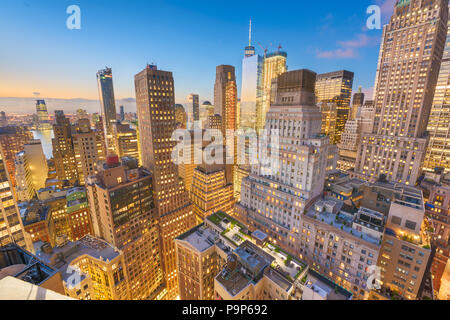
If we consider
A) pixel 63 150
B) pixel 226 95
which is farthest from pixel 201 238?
pixel 226 95

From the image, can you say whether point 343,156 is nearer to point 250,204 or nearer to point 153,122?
point 250,204

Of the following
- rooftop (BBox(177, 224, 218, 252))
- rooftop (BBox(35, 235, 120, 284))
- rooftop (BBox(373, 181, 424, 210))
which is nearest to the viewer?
rooftop (BBox(35, 235, 120, 284))

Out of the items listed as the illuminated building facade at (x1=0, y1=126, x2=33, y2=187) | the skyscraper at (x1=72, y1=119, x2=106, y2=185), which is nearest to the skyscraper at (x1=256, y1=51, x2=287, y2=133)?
the skyscraper at (x1=72, y1=119, x2=106, y2=185)

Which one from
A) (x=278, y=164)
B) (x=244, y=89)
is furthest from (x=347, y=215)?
(x=244, y=89)

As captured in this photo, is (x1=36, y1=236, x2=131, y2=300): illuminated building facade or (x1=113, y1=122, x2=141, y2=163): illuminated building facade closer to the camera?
(x1=36, y1=236, x2=131, y2=300): illuminated building facade

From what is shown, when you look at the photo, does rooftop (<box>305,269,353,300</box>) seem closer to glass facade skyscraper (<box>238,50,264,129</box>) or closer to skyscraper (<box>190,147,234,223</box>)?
skyscraper (<box>190,147,234,223</box>)

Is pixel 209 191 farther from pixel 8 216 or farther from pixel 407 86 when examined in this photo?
pixel 407 86
